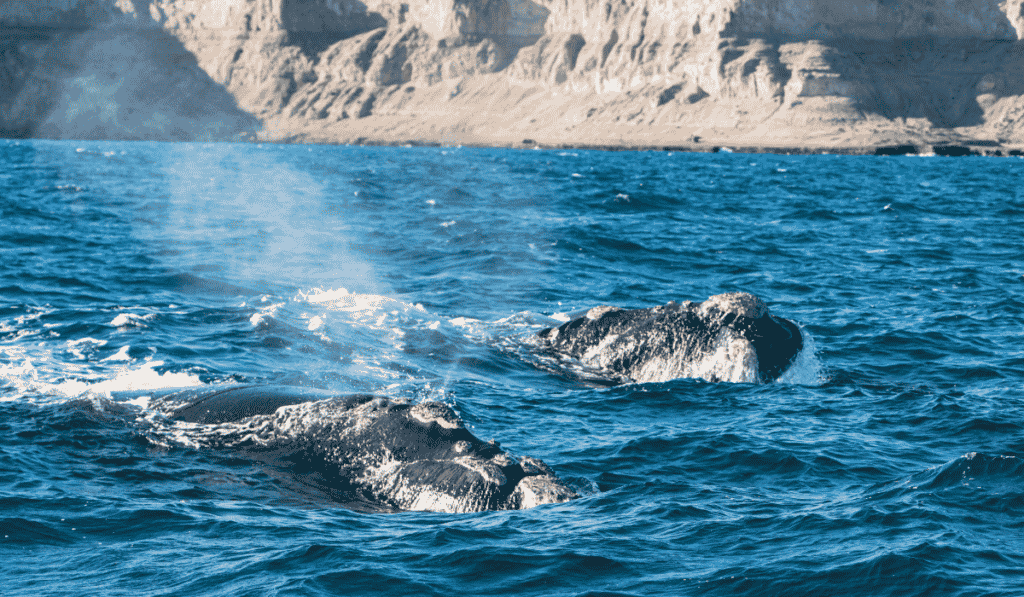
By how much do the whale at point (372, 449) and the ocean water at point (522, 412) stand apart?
314mm

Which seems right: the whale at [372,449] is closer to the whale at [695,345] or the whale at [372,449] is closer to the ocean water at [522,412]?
the ocean water at [522,412]

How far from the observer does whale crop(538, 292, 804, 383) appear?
1705 cm

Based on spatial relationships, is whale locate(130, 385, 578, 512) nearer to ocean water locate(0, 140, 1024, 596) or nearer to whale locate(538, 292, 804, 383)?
ocean water locate(0, 140, 1024, 596)

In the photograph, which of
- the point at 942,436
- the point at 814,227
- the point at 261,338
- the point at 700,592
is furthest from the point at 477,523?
the point at 814,227

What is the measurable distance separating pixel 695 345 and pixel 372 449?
778 centimetres

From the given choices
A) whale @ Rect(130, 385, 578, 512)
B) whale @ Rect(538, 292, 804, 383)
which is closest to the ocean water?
→ whale @ Rect(130, 385, 578, 512)

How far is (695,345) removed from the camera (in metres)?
17.4

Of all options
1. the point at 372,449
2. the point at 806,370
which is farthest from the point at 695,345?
the point at 372,449

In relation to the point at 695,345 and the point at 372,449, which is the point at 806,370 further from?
the point at 372,449

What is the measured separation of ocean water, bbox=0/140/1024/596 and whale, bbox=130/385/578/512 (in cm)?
31

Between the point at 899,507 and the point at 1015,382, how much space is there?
24.6ft

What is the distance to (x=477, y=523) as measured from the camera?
400 inches

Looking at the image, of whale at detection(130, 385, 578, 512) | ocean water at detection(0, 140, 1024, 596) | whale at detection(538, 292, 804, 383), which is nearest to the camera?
ocean water at detection(0, 140, 1024, 596)

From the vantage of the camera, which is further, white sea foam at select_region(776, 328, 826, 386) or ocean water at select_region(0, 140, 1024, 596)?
white sea foam at select_region(776, 328, 826, 386)
